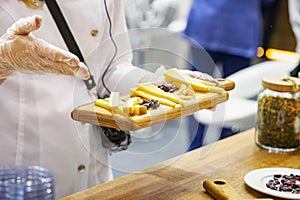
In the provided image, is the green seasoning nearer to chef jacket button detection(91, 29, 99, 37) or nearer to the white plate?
the white plate

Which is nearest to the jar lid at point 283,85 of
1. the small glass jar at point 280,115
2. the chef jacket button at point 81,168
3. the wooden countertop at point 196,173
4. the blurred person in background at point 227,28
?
the small glass jar at point 280,115

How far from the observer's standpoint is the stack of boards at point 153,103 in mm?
1062

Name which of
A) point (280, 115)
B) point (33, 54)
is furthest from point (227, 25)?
point (33, 54)

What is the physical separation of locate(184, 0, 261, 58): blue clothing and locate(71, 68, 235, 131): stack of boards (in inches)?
72.0

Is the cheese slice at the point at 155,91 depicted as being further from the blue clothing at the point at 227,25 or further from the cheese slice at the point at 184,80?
the blue clothing at the point at 227,25

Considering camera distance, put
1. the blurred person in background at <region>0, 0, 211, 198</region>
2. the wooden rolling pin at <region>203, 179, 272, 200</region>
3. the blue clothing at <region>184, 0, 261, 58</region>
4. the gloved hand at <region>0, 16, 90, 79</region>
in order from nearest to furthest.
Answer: the gloved hand at <region>0, 16, 90, 79</region>
the wooden rolling pin at <region>203, 179, 272, 200</region>
the blurred person in background at <region>0, 0, 211, 198</region>
the blue clothing at <region>184, 0, 261, 58</region>

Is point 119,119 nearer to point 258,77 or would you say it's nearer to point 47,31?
point 47,31

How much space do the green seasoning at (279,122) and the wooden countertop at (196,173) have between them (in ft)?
0.10

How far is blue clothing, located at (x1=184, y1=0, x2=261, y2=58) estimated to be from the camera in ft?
9.93

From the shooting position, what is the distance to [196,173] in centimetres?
129

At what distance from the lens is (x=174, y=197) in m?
1.16

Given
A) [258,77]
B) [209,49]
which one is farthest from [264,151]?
[209,49]

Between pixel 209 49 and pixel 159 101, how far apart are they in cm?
210

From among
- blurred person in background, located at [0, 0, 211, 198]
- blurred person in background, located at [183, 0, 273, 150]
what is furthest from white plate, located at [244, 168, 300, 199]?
blurred person in background, located at [183, 0, 273, 150]
